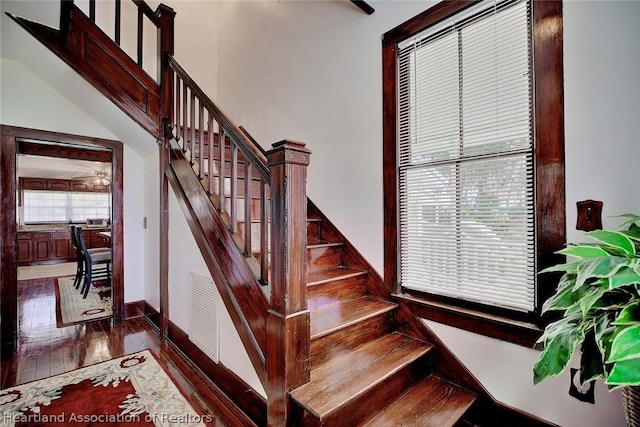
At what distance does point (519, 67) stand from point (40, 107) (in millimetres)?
4173

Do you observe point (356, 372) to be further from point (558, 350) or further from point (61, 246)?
point (61, 246)

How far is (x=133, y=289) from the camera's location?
3543 mm

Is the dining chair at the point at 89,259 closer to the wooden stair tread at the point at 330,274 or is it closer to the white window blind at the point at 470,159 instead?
the wooden stair tread at the point at 330,274

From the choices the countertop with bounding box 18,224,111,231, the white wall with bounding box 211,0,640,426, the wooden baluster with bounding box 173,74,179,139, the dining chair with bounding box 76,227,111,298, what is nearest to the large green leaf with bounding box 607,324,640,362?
the white wall with bounding box 211,0,640,426

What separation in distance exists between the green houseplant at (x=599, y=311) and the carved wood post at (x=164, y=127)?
293 cm

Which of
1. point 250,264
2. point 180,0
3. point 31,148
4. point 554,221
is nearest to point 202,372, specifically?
point 250,264

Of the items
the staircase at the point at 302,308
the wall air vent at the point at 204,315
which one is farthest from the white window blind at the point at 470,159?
the wall air vent at the point at 204,315

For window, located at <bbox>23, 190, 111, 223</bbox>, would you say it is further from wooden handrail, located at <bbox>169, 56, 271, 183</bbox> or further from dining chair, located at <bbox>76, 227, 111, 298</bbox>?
wooden handrail, located at <bbox>169, 56, 271, 183</bbox>

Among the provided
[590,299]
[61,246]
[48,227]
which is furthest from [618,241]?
[48,227]

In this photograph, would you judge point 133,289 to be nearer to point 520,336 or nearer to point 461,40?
point 520,336

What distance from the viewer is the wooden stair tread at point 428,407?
4.88 feet

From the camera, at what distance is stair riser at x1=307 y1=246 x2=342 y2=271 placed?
238 centimetres

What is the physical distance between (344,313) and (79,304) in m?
4.01

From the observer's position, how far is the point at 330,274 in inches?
89.0
